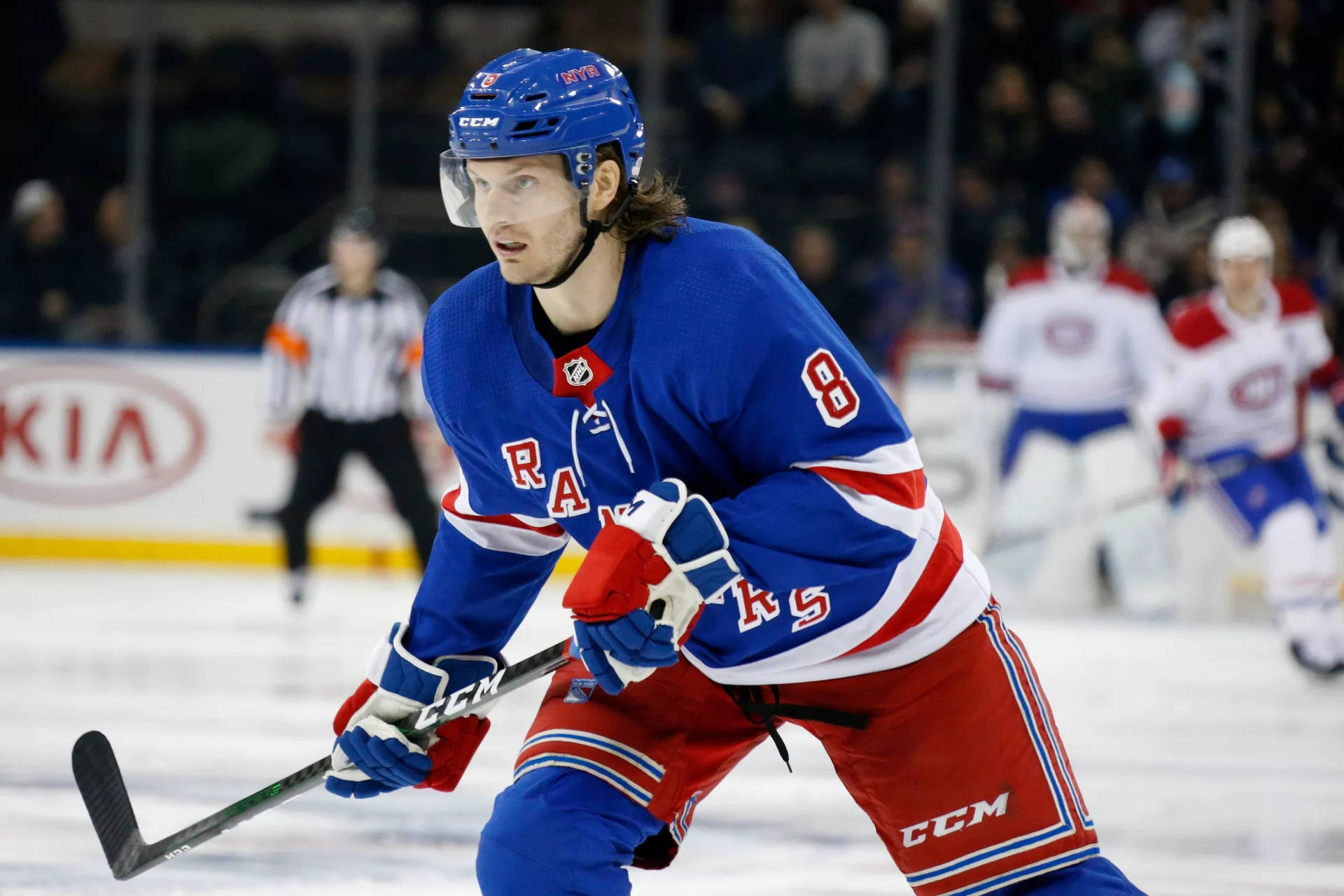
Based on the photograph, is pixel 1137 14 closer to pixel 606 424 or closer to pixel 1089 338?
pixel 1089 338

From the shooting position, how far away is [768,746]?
4668 millimetres

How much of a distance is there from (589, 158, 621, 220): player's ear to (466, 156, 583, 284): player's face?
3cm

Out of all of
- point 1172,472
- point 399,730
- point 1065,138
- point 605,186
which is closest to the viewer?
point 605,186

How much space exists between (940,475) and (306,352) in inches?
105

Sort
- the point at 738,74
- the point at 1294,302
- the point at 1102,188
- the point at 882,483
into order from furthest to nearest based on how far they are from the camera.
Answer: the point at 738,74 → the point at 1102,188 → the point at 1294,302 → the point at 882,483

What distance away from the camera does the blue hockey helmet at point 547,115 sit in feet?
6.72

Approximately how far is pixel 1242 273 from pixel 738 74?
10.9 feet

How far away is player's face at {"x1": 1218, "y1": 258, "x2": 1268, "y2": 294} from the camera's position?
6.68 meters

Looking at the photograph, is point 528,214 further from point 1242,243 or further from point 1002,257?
point 1002,257

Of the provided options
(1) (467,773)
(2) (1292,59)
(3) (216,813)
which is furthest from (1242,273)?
(3) (216,813)

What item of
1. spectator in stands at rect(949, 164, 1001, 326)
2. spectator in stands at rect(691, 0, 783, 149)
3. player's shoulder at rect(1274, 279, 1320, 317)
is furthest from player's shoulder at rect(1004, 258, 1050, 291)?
spectator in stands at rect(691, 0, 783, 149)

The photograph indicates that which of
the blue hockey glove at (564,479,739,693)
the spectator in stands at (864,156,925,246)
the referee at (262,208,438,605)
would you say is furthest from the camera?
the spectator in stands at (864,156,925,246)

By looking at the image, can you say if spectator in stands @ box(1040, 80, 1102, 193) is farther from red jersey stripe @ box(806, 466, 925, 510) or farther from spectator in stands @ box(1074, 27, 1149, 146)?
red jersey stripe @ box(806, 466, 925, 510)

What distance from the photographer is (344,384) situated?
747 cm
